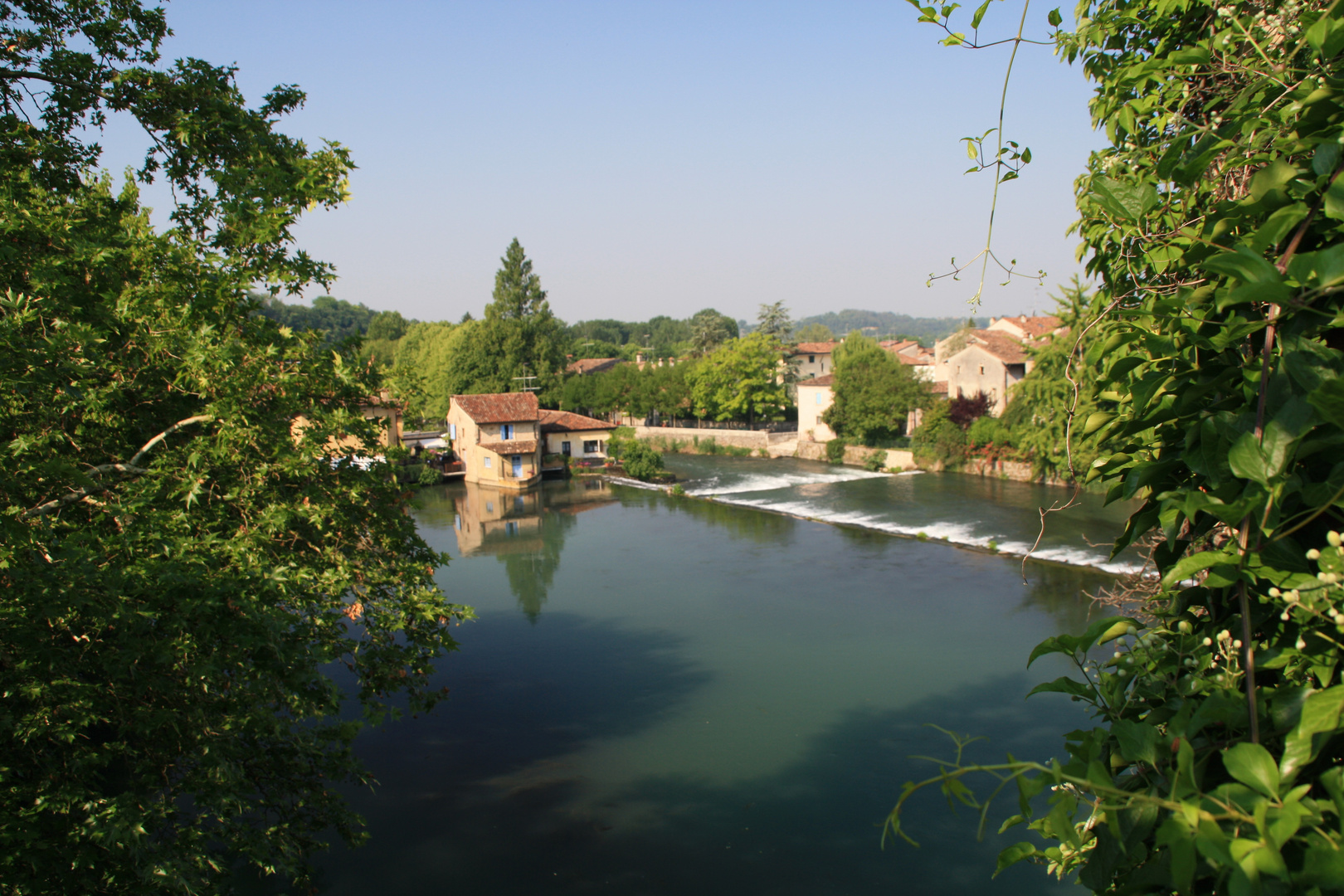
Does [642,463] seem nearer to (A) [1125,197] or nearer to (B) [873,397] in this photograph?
(B) [873,397]

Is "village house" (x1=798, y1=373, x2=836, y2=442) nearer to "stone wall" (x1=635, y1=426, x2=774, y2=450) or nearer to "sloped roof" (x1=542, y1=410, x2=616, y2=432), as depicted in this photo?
"stone wall" (x1=635, y1=426, x2=774, y2=450)

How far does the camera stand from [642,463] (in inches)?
1303

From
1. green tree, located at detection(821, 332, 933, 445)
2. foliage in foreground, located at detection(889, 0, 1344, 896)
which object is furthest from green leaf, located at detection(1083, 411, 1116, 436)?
green tree, located at detection(821, 332, 933, 445)

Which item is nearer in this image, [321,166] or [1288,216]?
[1288,216]

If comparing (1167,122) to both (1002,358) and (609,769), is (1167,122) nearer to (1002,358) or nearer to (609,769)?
(609,769)

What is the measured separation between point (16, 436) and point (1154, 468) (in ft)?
19.5

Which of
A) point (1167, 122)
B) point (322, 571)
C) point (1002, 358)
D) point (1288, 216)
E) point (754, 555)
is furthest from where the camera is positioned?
point (1002, 358)

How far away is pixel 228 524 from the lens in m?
5.77

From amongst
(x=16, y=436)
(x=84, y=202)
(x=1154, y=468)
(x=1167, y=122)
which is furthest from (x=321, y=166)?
(x=1154, y=468)

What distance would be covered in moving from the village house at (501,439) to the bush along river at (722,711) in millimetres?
8745

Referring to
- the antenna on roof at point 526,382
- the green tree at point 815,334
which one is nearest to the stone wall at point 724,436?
the antenna on roof at point 526,382

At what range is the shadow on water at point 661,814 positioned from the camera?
7840 mm

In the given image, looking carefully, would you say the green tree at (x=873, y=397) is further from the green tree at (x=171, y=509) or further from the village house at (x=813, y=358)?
the green tree at (x=171, y=509)

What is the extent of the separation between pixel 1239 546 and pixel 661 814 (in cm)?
890
